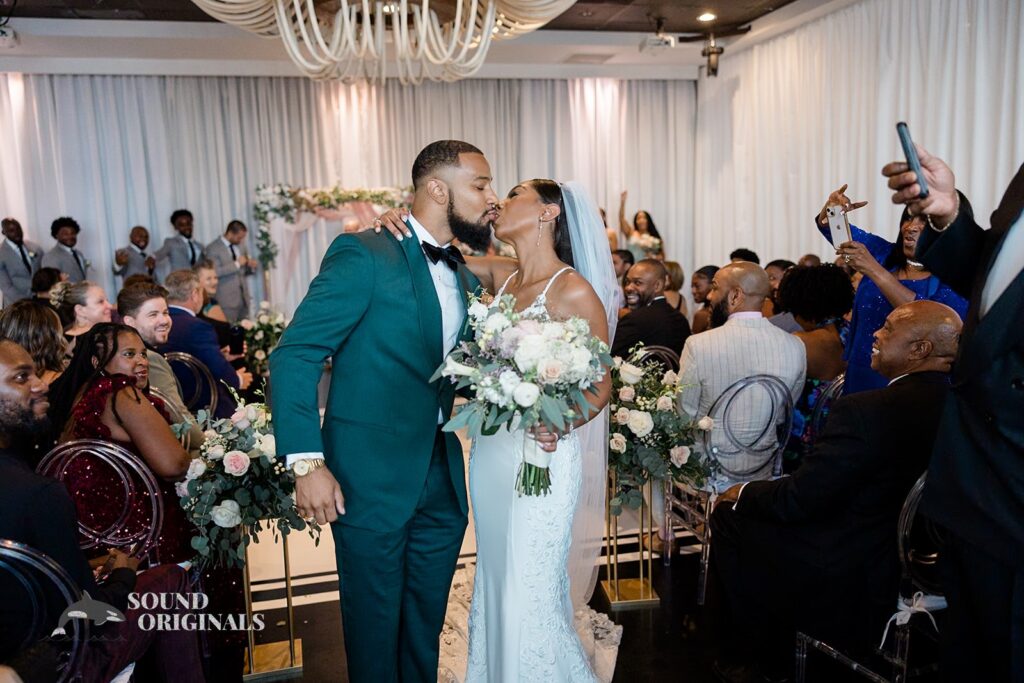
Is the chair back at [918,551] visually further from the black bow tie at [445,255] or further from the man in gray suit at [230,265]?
the man in gray suit at [230,265]

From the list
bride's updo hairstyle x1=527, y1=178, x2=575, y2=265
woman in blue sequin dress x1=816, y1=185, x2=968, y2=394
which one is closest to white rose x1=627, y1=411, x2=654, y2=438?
bride's updo hairstyle x1=527, y1=178, x2=575, y2=265

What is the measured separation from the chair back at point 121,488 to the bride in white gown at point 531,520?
1.19 meters

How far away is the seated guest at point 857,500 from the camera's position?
2699 mm

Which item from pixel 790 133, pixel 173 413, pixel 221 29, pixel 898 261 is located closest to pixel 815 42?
pixel 790 133

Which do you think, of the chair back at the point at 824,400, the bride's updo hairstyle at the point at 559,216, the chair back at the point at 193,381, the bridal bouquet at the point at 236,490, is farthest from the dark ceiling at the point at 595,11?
the bridal bouquet at the point at 236,490

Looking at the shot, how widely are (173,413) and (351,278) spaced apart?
75.5 inches

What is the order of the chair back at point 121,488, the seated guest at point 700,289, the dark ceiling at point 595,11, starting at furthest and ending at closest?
the dark ceiling at point 595,11, the seated guest at point 700,289, the chair back at point 121,488

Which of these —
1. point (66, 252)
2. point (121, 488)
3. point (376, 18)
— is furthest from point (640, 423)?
point (66, 252)

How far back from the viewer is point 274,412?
2.32 m

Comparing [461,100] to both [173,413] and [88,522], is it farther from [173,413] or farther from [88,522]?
[88,522]

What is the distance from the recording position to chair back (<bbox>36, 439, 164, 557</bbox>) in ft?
9.36

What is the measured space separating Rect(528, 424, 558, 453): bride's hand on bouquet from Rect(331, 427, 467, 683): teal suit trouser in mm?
412

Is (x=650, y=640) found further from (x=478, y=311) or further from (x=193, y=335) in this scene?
(x=193, y=335)

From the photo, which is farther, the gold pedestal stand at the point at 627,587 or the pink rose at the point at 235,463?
the gold pedestal stand at the point at 627,587
